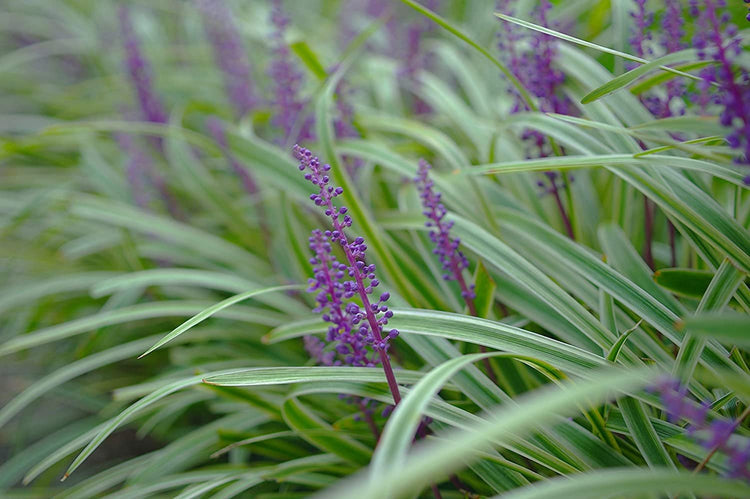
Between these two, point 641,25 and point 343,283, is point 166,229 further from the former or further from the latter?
point 641,25

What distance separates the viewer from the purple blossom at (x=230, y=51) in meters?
2.42

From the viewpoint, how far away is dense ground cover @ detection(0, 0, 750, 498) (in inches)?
42.8

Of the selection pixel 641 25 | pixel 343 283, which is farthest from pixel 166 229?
pixel 641 25

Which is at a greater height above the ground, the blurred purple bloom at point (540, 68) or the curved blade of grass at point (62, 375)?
the blurred purple bloom at point (540, 68)

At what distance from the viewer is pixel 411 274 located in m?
1.71

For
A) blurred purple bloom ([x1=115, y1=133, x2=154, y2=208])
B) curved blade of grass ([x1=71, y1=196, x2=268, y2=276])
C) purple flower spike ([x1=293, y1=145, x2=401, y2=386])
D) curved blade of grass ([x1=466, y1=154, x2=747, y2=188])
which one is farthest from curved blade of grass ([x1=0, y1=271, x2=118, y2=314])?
curved blade of grass ([x1=466, y1=154, x2=747, y2=188])

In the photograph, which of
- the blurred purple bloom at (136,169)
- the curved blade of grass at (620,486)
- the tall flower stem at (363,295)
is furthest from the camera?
the blurred purple bloom at (136,169)

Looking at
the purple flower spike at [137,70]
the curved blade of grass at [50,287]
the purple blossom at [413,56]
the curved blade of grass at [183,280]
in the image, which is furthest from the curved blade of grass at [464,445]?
the purple flower spike at [137,70]

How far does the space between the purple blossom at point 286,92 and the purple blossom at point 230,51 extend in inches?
18.0

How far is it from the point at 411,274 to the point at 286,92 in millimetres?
792

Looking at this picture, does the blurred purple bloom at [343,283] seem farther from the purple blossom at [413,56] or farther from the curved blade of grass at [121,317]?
the purple blossom at [413,56]

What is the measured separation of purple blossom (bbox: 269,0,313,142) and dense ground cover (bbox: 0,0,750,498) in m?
0.01

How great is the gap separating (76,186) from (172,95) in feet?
2.64

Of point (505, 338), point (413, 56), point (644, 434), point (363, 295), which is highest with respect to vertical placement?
point (413, 56)
